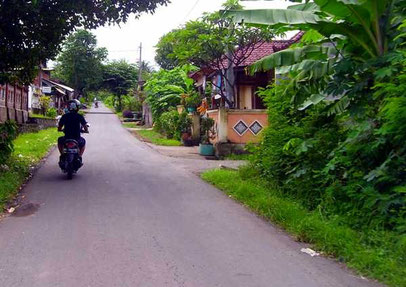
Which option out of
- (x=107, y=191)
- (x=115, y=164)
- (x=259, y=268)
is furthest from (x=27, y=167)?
(x=259, y=268)

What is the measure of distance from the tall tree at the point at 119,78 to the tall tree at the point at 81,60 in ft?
11.8

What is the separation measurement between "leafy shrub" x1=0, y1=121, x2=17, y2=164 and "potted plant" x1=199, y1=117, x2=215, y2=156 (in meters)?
7.54

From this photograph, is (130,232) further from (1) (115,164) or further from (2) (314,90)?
(1) (115,164)

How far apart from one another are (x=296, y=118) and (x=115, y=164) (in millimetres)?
6442

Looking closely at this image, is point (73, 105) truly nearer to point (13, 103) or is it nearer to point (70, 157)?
point (70, 157)

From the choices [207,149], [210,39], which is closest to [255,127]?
[207,149]

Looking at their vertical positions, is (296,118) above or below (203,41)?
below

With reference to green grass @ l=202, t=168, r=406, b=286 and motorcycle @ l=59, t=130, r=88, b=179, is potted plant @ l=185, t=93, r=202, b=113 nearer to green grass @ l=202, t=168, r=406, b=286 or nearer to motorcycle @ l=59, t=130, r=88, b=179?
motorcycle @ l=59, t=130, r=88, b=179

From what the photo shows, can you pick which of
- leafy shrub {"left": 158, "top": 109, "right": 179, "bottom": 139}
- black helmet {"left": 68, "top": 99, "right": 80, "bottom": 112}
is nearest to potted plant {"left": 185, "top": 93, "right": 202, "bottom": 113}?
leafy shrub {"left": 158, "top": 109, "right": 179, "bottom": 139}

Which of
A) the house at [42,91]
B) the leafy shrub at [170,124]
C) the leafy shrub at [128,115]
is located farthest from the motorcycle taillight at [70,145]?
the leafy shrub at [128,115]

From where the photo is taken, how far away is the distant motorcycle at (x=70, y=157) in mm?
10648

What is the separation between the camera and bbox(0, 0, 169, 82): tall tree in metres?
10.8

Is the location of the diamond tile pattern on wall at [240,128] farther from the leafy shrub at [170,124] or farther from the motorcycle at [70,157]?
the motorcycle at [70,157]

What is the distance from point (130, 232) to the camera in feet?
21.0
